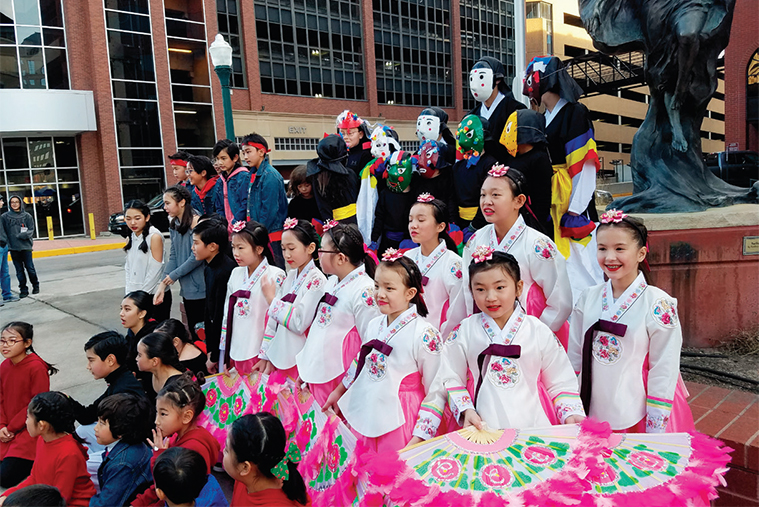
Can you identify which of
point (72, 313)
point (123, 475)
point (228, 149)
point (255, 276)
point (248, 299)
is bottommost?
point (72, 313)

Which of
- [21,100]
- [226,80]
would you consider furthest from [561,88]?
[21,100]

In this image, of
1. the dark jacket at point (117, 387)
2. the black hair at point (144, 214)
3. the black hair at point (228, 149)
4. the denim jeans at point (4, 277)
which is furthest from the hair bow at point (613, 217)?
the denim jeans at point (4, 277)

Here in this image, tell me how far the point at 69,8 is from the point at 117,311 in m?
15.8

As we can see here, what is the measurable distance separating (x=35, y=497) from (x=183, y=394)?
87 cm

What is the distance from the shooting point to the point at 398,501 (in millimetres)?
1708

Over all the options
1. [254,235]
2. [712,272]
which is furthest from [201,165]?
[712,272]

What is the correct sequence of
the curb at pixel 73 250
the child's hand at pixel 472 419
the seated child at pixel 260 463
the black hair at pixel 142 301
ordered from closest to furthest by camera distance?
the child's hand at pixel 472 419, the seated child at pixel 260 463, the black hair at pixel 142 301, the curb at pixel 73 250

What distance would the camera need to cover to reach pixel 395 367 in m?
2.43

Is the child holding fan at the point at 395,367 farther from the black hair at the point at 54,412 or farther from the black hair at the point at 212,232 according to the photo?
the black hair at the point at 212,232

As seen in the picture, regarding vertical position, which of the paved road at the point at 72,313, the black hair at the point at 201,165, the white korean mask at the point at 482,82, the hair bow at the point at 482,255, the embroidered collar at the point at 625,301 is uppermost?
the white korean mask at the point at 482,82

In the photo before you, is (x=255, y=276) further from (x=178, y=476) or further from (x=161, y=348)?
(x=178, y=476)

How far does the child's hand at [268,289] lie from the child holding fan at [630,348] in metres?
2.02

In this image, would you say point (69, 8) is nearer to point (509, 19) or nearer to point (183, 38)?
point (183, 38)

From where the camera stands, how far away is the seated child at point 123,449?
8.94 ft
